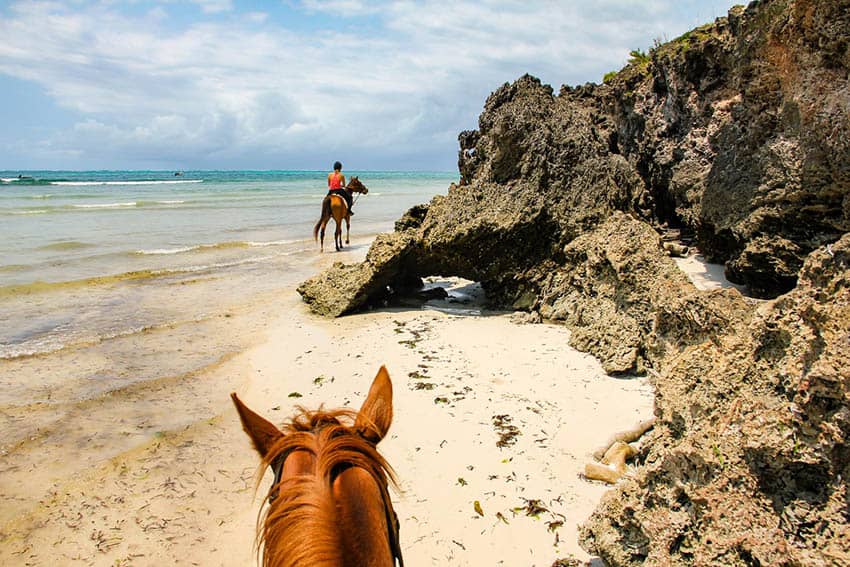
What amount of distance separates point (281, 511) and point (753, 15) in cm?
674

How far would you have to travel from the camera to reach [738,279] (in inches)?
238

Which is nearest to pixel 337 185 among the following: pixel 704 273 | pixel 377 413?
pixel 704 273

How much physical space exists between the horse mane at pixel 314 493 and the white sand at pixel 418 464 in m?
1.48

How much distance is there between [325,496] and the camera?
1.47m

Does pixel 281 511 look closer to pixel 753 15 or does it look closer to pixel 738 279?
pixel 738 279

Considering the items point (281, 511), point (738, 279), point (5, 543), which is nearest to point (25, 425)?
point (5, 543)

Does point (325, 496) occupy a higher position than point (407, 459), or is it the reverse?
point (325, 496)

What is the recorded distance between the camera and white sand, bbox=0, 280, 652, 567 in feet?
9.84

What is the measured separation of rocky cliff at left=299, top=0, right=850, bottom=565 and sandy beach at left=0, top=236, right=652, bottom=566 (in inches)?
20.0

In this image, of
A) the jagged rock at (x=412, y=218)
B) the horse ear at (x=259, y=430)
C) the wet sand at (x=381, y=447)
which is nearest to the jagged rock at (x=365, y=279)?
the jagged rock at (x=412, y=218)

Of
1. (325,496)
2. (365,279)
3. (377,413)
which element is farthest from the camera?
(365,279)

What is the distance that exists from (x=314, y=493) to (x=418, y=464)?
2.30 m

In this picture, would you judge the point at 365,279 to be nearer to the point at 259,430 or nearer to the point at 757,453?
the point at 259,430

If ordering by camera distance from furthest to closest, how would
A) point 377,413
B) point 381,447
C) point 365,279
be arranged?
point 365,279, point 381,447, point 377,413
